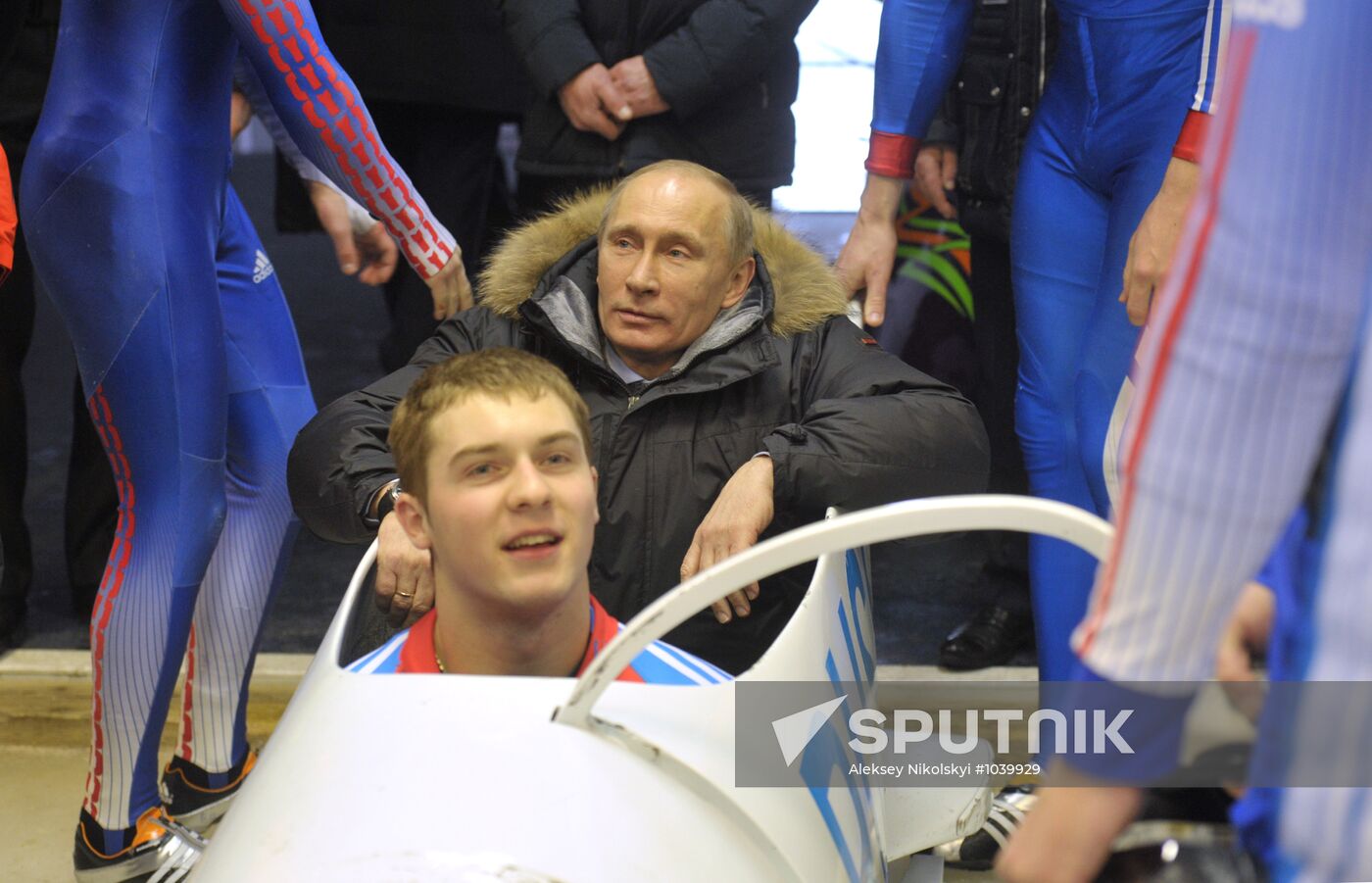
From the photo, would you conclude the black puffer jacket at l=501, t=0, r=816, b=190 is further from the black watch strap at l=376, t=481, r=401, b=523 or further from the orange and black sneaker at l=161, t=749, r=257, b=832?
the orange and black sneaker at l=161, t=749, r=257, b=832

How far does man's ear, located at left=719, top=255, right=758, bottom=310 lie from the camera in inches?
94.4

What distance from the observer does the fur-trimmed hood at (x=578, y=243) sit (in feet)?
7.80

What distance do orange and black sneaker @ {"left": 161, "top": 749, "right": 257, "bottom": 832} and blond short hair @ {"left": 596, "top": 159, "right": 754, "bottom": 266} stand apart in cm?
104

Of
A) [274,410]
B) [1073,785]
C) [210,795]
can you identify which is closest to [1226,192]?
[1073,785]

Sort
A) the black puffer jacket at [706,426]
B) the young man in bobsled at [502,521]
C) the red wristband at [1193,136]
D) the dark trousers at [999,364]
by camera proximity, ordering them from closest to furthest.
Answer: the young man in bobsled at [502,521]
the red wristband at [1193,136]
the black puffer jacket at [706,426]
the dark trousers at [999,364]

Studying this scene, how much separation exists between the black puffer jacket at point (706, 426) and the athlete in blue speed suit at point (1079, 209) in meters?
0.18

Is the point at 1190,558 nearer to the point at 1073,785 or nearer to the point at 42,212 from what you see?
the point at 1073,785

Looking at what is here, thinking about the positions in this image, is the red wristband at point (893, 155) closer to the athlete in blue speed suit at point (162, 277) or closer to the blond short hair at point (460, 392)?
the athlete in blue speed suit at point (162, 277)

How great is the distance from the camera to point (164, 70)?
2164 mm

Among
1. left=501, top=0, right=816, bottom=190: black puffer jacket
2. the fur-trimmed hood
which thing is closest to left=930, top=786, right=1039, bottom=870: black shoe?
the fur-trimmed hood

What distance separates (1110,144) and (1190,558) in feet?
4.85

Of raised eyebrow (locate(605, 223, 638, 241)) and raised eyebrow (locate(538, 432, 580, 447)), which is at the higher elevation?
raised eyebrow (locate(538, 432, 580, 447))

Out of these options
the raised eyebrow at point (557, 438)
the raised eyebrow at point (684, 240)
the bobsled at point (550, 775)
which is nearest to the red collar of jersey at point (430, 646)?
the bobsled at point (550, 775)

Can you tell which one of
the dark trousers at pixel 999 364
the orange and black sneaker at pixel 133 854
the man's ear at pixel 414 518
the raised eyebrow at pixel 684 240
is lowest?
the orange and black sneaker at pixel 133 854
